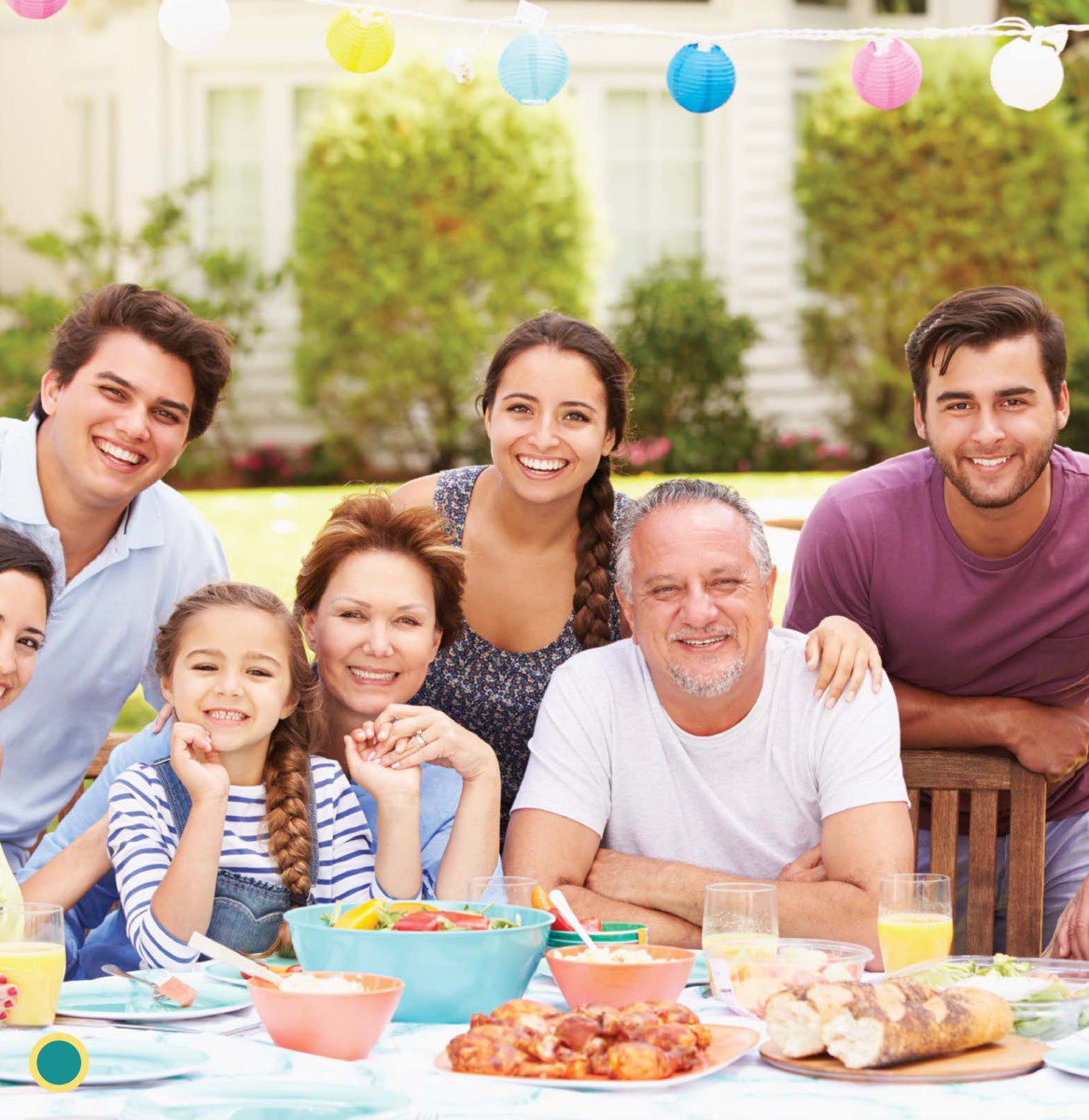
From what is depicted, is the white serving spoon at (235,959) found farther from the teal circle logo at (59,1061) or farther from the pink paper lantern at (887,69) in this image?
the pink paper lantern at (887,69)

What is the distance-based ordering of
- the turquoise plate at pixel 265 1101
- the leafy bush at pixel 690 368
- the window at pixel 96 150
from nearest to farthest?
the turquoise plate at pixel 265 1101 < the leafy bush at pixel 690 368 < the window at pixel 96 150

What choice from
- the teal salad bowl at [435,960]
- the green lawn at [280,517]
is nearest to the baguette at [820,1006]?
the teal salad bowl at [435,960]

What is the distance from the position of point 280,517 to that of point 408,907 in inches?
339

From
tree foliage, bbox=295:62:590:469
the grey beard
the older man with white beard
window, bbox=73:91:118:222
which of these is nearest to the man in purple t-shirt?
the older man with white beard

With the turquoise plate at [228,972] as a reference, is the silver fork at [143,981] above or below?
above

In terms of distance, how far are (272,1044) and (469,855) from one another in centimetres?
95

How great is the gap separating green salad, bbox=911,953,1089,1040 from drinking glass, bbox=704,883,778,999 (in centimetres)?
21

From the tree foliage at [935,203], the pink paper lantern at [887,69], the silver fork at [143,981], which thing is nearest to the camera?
the silver fork at [143,981]

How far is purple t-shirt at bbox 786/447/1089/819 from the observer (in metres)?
3.91

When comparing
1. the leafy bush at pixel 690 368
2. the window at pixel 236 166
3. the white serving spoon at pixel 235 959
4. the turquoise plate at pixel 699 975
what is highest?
the window at pixel 236 166

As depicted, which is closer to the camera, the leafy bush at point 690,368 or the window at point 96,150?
the leafy bush at point 690,368

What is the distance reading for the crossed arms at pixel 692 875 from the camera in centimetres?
294

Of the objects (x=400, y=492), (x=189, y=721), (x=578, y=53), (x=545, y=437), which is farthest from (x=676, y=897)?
(x=578, y=53)

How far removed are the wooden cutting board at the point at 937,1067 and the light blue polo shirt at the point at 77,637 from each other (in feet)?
7.79
